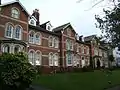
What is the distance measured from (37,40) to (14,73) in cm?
2084

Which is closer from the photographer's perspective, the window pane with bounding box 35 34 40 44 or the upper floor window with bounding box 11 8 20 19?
the upper floor window with bounding box 11 8 20 19

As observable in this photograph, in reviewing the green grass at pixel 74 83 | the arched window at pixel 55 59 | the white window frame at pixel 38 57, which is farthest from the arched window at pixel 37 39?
the green grass at pixel 74 83

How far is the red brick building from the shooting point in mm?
28433

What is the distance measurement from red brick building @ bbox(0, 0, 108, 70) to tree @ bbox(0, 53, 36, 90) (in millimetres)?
13196

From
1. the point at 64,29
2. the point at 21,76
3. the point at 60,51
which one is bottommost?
the point at 21,76

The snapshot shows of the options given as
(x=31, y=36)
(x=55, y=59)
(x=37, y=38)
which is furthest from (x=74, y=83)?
(x=55, y=59)

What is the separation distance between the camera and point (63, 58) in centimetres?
A: 3959

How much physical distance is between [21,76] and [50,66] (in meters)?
22.2

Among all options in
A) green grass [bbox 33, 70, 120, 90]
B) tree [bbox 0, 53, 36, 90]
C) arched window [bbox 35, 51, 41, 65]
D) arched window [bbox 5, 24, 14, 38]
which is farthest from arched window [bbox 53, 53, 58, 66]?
tree [bbox 0, 53, 36, 90]

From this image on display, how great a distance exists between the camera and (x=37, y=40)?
3472cm

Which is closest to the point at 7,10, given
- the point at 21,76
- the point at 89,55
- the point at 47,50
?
the point at 47,50

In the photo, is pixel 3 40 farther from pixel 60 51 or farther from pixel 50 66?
pixel 60 51

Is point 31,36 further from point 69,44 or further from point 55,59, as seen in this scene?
point 69,44

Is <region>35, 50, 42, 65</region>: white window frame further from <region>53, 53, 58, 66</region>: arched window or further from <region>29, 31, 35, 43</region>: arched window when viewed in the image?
<region>53, 53, 58, 66</region>: arched window
